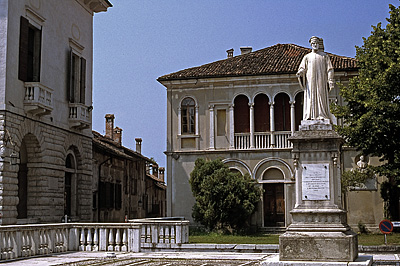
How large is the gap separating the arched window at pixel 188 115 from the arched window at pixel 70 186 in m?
7.01

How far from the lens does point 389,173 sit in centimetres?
2367

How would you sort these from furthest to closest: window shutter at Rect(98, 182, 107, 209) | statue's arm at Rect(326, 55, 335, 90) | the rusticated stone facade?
window shutter at Rect(98, 182, 107, 209) → the rusticated stone facade → statue's arm at Rect(326, 55, 335, 90)

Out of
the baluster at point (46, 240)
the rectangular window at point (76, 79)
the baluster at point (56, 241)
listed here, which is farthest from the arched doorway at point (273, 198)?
the baluster at point (46, 240)

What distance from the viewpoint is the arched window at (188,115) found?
3435 cm

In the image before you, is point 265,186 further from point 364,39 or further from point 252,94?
point 364,39

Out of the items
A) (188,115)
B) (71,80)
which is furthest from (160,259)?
(188,115)

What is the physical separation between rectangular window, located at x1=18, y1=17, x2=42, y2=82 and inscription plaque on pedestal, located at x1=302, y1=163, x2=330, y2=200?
15592mm

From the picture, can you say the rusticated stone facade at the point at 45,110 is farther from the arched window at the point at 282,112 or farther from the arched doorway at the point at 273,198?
the arched window at the point at 282,112

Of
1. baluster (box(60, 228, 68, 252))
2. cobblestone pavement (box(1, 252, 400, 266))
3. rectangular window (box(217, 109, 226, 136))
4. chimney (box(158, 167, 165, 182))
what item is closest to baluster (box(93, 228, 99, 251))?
cobblestone pavement (box(1, 252, 400, 266))

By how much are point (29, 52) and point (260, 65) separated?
1382 cm

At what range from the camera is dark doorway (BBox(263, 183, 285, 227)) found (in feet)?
107

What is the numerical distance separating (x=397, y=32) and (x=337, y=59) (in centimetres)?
1017

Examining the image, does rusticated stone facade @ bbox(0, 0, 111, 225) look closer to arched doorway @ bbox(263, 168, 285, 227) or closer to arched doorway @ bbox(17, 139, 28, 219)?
arched doorway @ bbox(17, 139, 28, 219)

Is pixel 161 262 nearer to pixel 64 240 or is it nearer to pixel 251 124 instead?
pixel 64 240
